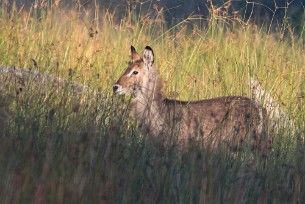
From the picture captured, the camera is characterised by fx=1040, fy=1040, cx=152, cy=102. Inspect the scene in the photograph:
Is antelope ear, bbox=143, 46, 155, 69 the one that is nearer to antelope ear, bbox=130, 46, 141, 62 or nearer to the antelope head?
the antelope head

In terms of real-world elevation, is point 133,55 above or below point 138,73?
above

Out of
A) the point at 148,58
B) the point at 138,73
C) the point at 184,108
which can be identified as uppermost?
the point at 148,58

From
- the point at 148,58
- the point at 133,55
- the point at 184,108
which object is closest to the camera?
the point at 184,108

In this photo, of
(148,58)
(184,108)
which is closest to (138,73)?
(148,58)

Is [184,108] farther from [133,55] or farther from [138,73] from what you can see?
[133,55]

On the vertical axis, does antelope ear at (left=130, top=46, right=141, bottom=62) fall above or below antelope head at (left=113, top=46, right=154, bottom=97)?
above

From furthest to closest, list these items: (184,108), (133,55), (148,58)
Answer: (133,55), (148,58), (184,108)

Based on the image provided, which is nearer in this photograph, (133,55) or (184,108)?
(184,108)

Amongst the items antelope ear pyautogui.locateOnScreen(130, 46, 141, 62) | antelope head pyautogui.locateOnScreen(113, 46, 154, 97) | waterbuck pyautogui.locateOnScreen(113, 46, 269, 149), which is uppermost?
antelope ear pyautogui.locateOnScreen(130, 46, 141, 62)

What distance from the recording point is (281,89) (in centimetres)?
1042

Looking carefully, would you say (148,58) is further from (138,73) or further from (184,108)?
(184,108)

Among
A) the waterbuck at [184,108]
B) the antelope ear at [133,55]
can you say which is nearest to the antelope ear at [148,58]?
the waterbuck at [184,108]

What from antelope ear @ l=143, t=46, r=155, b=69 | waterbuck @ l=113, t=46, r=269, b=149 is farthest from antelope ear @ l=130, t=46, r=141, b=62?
antelope ear @ l=143, t=46, r=155, b=69

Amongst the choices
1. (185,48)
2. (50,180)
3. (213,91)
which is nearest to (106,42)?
(185,48)
